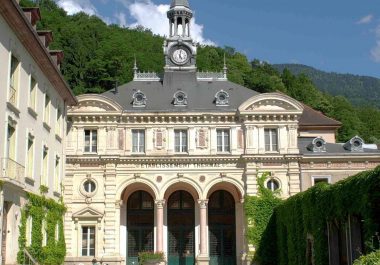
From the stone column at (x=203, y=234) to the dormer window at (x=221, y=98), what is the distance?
23.6 ft

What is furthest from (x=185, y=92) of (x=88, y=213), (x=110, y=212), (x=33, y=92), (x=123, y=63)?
(x=123, y=63)

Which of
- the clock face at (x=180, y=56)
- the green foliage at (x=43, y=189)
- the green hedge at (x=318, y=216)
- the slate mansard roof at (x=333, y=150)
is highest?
the clock face at (x=180, y=56)

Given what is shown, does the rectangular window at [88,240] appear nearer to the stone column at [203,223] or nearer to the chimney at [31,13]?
the stone column at [203,223]

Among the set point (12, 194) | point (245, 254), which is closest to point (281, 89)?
point (245, 254)

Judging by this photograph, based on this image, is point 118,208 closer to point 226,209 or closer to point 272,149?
point 226,209

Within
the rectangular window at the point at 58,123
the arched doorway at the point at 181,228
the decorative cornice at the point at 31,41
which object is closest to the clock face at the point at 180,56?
the arched doorway at the point at 181,228

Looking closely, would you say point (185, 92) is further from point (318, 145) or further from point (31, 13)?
point (31, 13)

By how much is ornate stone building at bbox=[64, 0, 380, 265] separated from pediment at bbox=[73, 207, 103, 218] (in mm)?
68

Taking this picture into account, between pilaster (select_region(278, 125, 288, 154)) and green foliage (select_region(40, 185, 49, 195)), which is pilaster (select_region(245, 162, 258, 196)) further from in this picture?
green foliage (select_region(40, 185, 49, 195))

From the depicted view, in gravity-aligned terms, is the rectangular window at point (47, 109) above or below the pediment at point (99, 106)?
below

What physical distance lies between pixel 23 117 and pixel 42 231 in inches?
241

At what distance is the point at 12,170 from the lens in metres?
21.8

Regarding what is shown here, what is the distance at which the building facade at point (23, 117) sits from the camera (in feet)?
69.8

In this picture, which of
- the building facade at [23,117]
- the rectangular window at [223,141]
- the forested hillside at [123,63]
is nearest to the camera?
the building facade at [23,117]
